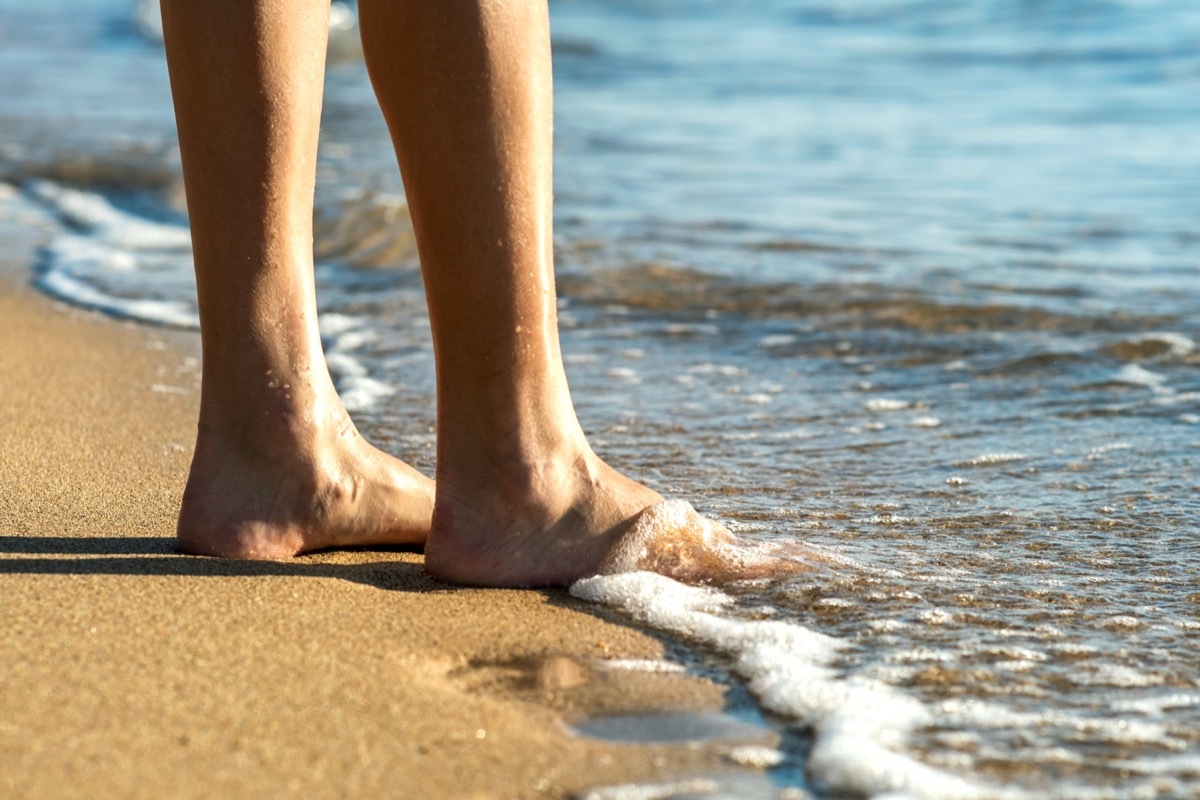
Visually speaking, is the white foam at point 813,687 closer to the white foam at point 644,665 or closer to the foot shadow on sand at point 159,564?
the white foam at point 644,665

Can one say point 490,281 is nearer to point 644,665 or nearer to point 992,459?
point 644,665

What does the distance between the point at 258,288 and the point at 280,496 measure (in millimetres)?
273

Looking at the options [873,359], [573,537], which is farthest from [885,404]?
[573,537]

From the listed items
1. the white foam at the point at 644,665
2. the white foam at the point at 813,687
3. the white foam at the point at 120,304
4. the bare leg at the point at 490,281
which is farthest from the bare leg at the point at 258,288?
the white foam at the point at 120,304

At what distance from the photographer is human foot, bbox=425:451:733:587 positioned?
1.88 m

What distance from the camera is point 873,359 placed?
3.61m

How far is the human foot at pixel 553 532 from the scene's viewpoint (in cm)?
188

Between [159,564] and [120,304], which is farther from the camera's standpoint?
[120,304]

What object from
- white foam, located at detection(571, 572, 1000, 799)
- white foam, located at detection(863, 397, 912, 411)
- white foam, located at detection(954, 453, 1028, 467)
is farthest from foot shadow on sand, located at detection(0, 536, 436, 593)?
white foam, located at detection(863, 397, 912, 411)

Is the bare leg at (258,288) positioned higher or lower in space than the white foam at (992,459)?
higher

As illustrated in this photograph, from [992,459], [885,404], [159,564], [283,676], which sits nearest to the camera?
[283,676]

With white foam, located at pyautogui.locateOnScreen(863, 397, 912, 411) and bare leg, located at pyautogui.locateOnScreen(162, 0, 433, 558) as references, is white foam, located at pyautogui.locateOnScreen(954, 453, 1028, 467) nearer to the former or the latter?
white foam, located at pyautogui.locateOnScreen(863, 397, 912, 411)

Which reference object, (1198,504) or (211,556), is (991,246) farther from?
(211,556)

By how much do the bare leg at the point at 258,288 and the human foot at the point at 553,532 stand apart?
0.18 m
